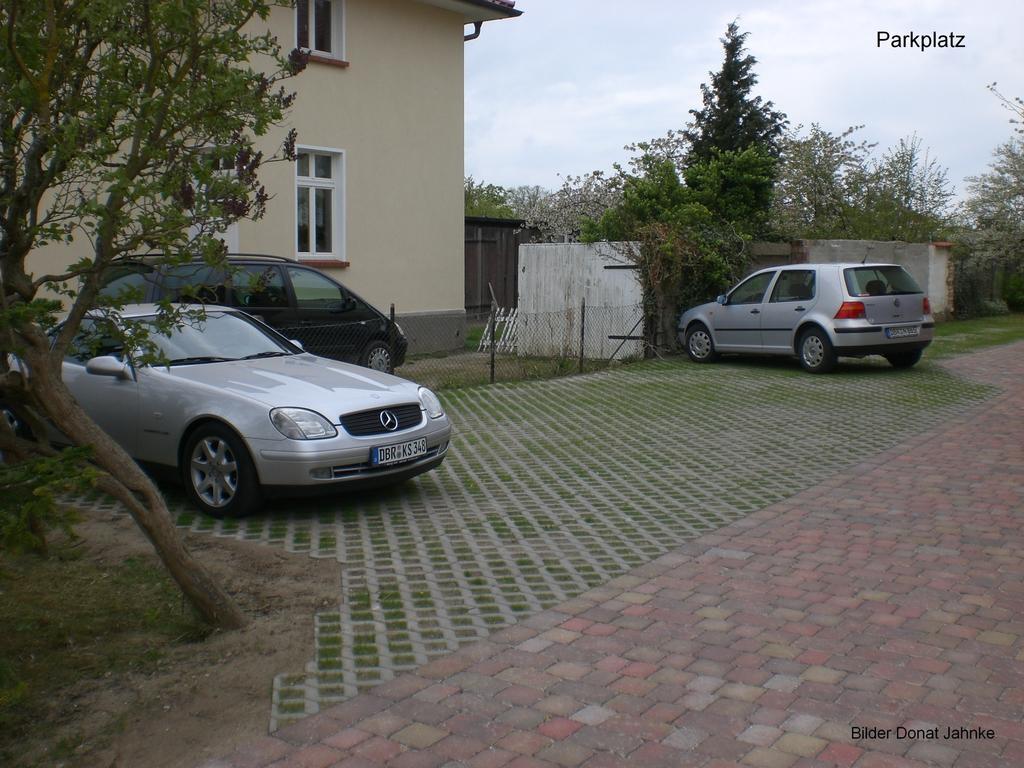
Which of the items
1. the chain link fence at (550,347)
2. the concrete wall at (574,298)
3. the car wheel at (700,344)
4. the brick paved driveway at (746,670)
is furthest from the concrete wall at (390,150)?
the brick paved driveway at (746,670)

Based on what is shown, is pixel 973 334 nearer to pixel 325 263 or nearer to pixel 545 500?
pixel 325 263

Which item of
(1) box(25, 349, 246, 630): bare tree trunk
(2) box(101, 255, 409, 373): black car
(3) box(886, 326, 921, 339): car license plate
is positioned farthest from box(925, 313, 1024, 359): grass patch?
(1) box(25, 349, 246, 630): bare tree trunk

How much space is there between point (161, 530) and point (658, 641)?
240 centimetres

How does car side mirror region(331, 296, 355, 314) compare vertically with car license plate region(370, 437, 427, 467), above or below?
above

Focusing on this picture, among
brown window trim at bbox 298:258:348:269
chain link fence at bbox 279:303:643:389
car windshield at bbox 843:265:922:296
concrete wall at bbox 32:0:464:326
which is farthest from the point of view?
brown window trim at bbox 298:258:348:269

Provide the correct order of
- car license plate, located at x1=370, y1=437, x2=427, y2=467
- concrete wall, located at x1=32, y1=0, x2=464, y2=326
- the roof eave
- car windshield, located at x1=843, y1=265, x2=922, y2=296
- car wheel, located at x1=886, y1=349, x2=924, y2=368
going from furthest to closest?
the roof eave → concrete wall, located at x1=32, y1=0, x2=464, y2=326 → car wheel, located at x1=886, y1=349, x2=924, y2=368 → car windshield, located at x1=843, y1=265, x2=922, y2=296 → car license plate, located at x1=370, y1=437, x2=427, y2=467

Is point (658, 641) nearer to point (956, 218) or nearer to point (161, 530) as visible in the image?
point (161, 530)

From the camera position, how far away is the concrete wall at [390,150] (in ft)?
57.0

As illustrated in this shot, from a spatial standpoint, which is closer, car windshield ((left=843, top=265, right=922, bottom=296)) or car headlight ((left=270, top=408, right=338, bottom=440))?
car headlight ((left=270, top=408, right=338, bottom=440))

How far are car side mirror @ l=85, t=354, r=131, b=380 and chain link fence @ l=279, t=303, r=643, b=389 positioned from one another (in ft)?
22.9

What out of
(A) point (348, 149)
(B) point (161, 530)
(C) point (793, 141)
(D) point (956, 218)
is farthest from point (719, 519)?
(D) point (956, 218)

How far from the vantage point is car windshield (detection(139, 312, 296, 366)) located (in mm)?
8609

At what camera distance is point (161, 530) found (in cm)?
512

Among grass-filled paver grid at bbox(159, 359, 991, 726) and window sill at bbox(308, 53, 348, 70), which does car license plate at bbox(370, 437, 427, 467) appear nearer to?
grass-filled paver grid at bbox(159, 359, 991, 726)
